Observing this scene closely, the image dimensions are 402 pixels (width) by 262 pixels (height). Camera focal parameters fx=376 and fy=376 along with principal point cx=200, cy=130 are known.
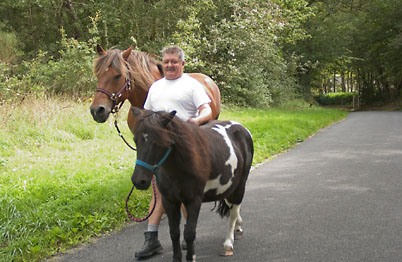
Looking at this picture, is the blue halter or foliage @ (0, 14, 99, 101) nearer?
the blue halter

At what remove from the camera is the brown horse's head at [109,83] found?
4402mm

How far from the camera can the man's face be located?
3.76 metres

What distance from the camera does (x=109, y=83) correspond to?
4.54 m

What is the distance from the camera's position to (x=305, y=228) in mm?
4688

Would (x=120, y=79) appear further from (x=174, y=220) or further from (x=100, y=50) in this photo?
(x=174, y=220)

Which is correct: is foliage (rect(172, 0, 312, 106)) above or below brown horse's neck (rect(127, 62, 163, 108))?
above

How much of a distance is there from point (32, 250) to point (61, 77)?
1110 centimetres

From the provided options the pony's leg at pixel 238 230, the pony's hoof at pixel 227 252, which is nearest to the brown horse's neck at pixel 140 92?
the pony's leg at pixel 238 230

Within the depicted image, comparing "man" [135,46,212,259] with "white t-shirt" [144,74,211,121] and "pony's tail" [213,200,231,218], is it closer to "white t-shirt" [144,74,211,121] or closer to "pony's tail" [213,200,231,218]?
"white t-shirt" [144,74,211,121]

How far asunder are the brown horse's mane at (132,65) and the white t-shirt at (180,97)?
38.5 inches

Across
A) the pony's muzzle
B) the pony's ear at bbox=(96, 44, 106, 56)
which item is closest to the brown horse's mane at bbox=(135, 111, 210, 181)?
the pony's muzzle

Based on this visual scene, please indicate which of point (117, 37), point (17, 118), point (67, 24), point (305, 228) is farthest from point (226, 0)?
point (305, 228)

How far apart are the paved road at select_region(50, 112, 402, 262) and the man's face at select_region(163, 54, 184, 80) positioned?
6.34 ft

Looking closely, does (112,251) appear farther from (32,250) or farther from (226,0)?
(226,0)
